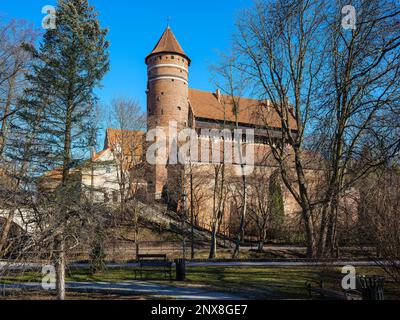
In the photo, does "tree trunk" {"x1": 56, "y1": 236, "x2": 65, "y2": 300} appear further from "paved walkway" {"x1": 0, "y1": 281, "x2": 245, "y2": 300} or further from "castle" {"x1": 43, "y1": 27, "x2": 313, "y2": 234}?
"castle" {"x1": 43, "y1": 27, "x2": 313, "y2": 234}

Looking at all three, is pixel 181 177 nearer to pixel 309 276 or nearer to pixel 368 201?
pixel 309 276

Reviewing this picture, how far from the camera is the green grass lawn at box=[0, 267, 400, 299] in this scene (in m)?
9.41

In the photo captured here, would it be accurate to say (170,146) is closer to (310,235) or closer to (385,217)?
(310,235)

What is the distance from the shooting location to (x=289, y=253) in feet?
79.9

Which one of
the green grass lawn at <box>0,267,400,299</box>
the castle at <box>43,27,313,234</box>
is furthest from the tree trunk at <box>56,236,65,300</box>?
the castle at <box>43,27,313,234</box>

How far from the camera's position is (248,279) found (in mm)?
11648

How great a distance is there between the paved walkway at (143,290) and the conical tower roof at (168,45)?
29.7 metres

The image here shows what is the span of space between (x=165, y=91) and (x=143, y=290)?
1115 inches

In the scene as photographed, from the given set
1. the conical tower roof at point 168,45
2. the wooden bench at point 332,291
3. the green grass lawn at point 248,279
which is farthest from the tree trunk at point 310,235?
the conical tower roof at point 168,45

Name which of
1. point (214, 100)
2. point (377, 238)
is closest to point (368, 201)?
point (377, 238)

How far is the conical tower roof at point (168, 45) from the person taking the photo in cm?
3664

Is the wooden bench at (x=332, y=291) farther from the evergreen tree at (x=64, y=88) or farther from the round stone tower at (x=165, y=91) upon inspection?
the round stone tower at (x=165, y=91)

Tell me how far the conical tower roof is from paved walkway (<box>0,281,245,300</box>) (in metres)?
29.7

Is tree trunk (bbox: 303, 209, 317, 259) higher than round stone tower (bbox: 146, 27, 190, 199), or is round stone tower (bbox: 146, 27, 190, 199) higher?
round stone tower (bbox: 146, 27, 190, 199)
